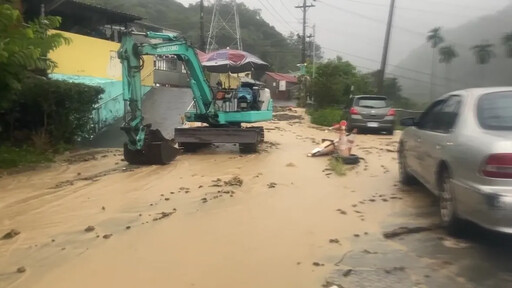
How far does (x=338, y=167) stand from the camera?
10.7 m

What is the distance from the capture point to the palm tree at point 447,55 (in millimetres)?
16500

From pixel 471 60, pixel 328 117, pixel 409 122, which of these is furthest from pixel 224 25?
pixel 409 122

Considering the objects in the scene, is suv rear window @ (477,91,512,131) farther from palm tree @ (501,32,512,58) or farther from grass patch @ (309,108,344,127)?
grass patch @ (309,108,344,127)

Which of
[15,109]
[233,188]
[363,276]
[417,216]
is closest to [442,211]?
[417,216]

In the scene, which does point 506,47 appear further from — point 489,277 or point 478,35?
point 489,277

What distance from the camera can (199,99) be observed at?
1450 centimetres

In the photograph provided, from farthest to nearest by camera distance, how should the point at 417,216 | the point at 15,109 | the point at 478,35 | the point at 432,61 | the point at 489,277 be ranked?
the point at 432,61, the point at 478,35, the point at 15,109, the point at 417,216, the point at 489,277

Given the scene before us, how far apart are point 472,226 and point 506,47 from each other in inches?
408

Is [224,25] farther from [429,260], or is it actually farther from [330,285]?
[330,285]

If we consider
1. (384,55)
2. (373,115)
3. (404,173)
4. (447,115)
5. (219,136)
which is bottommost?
(404,173)

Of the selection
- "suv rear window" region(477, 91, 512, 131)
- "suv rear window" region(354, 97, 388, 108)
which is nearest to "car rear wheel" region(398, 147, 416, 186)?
"suv rear window" region(477, 91, 512, 131)

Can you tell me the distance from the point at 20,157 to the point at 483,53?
13.0 metres

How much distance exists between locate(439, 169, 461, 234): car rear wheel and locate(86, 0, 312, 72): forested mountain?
5481 cm

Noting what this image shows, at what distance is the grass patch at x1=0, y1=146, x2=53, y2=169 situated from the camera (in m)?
11.5
